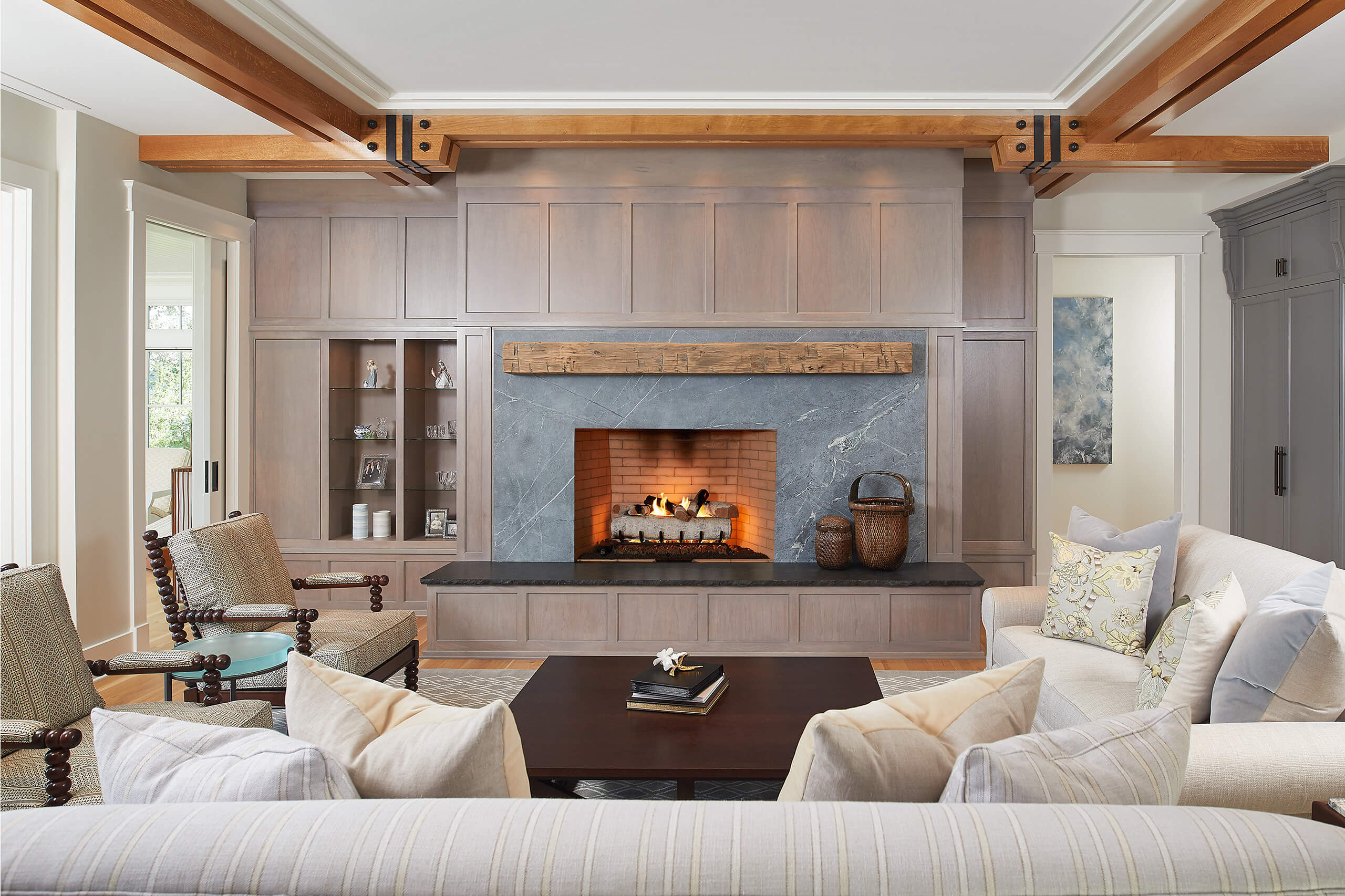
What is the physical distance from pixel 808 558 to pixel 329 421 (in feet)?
10.5

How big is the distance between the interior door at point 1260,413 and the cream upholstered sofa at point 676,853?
4892 mm

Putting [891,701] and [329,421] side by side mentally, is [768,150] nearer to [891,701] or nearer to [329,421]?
[329,421]

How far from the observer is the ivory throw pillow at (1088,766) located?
1046 mm

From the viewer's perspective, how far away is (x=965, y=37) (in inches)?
132

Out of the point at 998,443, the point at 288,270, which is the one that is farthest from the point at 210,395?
the point at 998,443

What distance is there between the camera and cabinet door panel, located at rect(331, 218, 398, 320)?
5.13m

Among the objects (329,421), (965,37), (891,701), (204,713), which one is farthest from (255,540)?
(965,37)

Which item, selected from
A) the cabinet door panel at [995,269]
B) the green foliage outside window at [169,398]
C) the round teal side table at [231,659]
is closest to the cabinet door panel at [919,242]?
the cabinet door panel at [995,269]

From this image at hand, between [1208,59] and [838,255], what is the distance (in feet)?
6.12

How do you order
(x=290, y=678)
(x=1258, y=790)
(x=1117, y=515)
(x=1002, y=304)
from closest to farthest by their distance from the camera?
(x=290, y=678) < (x=1258, y=790) < (x=1002, y=304) < (x=1117, y=515)

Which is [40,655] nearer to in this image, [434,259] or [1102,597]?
[1102,597]

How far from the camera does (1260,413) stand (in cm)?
496

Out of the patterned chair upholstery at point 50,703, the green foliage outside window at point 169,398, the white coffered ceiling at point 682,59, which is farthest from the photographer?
the green foliage outside window at point 169,398

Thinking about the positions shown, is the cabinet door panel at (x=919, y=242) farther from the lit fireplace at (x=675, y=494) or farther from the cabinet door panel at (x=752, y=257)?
the lit fireplace at (x=675, y=494)
